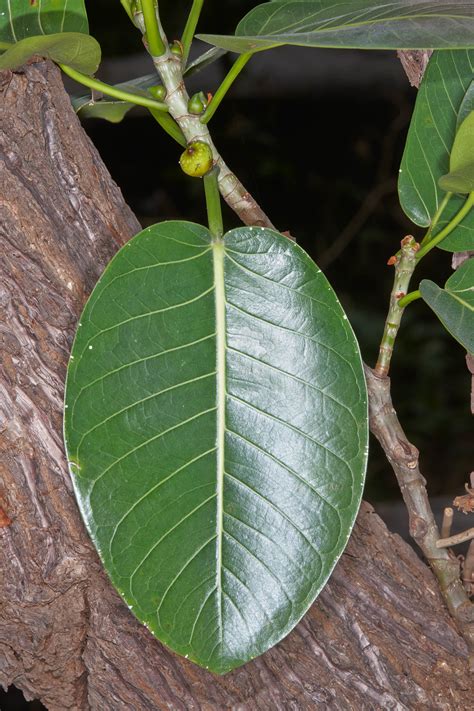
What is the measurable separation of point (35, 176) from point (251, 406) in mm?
320

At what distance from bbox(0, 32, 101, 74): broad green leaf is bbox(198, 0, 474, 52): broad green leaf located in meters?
0.14

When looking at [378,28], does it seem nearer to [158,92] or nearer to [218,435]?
[158,92]

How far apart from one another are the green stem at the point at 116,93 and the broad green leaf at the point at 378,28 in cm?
12

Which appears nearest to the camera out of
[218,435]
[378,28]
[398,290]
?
[378,28]

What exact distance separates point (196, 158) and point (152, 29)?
0.42ft

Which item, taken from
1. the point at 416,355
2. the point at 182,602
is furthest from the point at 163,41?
the point at 416,355

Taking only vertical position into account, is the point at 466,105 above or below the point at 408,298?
above

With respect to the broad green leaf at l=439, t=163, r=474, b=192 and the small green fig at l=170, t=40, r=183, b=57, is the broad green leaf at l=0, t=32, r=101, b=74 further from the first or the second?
the broad green leaf at l=439, t=163, r=474, b=192

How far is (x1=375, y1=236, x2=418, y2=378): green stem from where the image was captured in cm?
93

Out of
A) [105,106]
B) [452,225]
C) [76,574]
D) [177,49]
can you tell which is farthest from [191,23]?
[76,574]

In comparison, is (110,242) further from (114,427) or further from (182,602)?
(182,602)

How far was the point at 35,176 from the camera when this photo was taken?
A: 90cm

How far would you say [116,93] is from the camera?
2.87 ft

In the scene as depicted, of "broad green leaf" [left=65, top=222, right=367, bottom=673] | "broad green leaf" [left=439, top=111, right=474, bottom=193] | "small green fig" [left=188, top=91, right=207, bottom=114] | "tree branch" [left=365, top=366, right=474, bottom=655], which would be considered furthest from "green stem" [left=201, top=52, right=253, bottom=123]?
"tree branch" [left=365, top=366, right=474, bottom=655]
